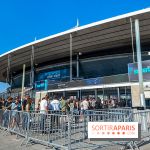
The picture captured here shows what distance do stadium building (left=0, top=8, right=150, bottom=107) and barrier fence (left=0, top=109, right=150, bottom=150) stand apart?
382 inches

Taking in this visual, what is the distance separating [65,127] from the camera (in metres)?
8.12

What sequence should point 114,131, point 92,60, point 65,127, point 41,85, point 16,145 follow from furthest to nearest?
point 41,85 → point 92,60 → point 16,145 → point 65,127 → point 114,131

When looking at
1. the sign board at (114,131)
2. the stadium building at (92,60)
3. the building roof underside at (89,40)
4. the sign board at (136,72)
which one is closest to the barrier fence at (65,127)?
the sign board at (114,131)

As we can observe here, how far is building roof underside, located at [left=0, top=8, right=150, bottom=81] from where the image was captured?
21892 millimetres

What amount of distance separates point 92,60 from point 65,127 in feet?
72.6

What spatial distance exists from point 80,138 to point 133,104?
38.6 feet

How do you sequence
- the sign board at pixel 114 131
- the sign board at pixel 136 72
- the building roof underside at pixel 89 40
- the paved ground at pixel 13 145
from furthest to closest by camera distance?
the building roof underside at pixel 89 40
the sign board at pixel 136 72
the paved ground at pixel 13 145
the sign board at pixel 114 131

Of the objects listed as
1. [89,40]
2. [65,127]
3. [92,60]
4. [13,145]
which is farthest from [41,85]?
[65,127]

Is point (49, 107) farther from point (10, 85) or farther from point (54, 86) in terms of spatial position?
point (10, 85)

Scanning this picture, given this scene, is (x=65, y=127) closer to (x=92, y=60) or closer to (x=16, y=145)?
(x=16, y=145)

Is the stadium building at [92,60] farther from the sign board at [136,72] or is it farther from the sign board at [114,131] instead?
the sign board at [114,131]

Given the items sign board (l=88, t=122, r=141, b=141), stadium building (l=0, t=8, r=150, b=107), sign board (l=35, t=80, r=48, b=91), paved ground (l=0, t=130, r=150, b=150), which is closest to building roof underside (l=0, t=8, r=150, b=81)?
stadium building (l=0, t=8, r=150, b=107)

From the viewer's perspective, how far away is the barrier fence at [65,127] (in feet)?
25.7

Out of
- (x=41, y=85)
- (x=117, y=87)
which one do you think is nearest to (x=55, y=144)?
(x=117, y=87)
